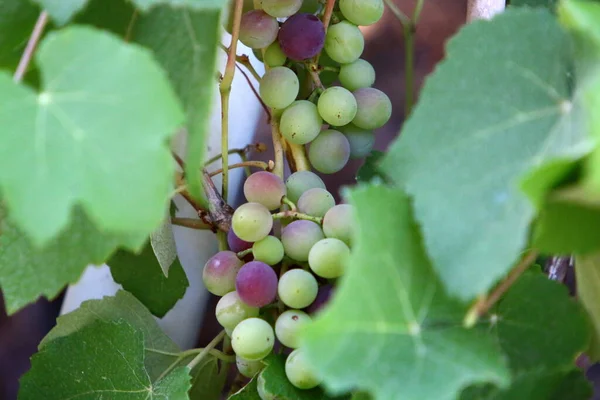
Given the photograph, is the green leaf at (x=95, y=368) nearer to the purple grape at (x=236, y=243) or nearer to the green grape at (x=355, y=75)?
the purple grape at (x=236, y=243)

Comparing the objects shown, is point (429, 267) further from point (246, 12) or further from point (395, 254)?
point (246, 12)

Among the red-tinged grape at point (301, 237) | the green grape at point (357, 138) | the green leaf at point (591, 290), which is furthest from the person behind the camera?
the green grape at point (357, 138)

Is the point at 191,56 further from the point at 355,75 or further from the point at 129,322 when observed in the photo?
the point at 129,322

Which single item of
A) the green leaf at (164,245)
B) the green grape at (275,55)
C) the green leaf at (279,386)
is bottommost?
the green leaf at (279,386)

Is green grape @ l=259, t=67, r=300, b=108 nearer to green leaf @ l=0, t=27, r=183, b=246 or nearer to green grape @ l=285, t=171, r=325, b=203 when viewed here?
green grape @ l=285, t=171, r=325, b=203

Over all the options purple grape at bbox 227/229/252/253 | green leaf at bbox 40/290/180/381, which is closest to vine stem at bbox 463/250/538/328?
purple grape at bbox 227/229/252/253

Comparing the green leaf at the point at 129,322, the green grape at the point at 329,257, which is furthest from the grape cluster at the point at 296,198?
the green leaf at the point at 129,322

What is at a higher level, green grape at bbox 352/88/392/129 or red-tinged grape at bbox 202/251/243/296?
green grape at bbox 352/88/392/129
